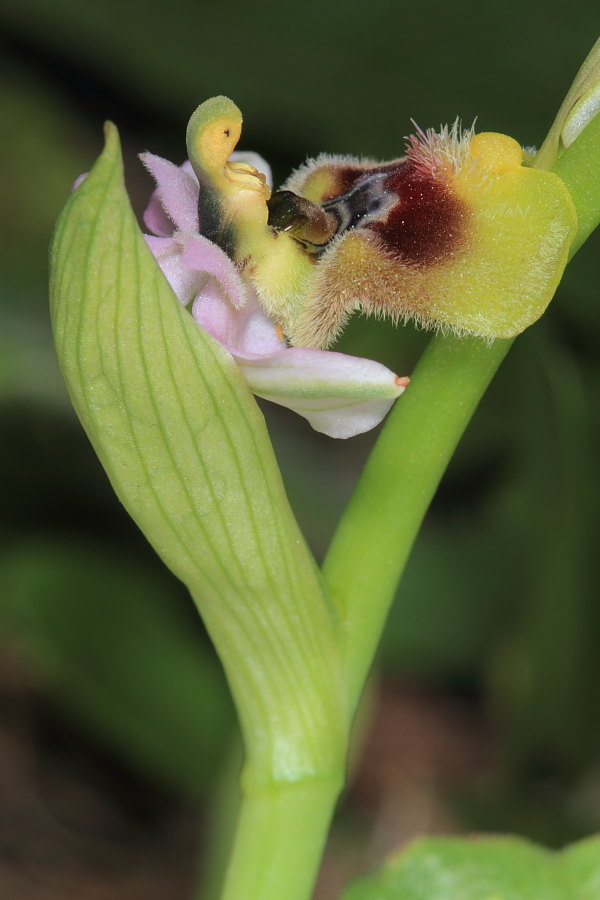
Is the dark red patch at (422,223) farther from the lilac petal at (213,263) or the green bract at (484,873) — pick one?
the green bract at (484,873)

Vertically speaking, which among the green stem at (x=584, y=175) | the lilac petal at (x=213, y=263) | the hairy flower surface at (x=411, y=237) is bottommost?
the lilac petal at (x=213, y=263)

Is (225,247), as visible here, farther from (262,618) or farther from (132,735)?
(132,735)

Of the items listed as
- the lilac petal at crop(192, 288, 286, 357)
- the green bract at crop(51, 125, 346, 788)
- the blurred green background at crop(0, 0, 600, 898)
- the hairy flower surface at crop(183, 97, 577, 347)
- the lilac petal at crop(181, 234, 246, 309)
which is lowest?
the green bract at crop(51, 125, 346, 788)

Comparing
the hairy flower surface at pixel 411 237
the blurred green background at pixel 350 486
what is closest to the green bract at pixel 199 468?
the hairy flower surface at pixel 411 237

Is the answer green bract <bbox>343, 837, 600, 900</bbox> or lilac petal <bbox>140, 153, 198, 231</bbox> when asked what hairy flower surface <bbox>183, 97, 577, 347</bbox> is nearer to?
lilac petal <bbox>140, 153, 198, 231</bbox>

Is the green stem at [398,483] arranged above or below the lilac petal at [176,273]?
below

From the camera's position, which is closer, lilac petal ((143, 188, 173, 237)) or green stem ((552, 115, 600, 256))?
green stem ((552, 115, 600, 256))

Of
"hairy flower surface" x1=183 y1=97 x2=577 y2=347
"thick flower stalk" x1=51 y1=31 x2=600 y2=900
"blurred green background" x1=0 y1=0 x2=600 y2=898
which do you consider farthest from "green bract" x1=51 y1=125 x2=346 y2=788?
"blurred green background" x1=0 y1=0 x2=600 y2=898

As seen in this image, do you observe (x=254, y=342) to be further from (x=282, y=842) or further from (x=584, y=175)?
(x=282, y=842)
